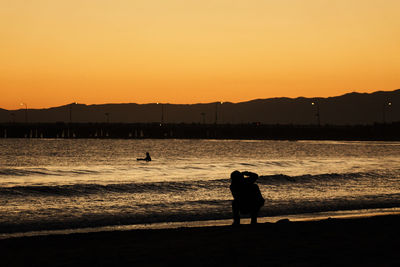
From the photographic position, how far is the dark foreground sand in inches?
386

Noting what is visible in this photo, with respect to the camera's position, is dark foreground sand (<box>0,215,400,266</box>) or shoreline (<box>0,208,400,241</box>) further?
shoreline (<box>0,208,400,241</box>)

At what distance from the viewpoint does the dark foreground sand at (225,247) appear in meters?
9.80

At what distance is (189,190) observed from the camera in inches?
1286

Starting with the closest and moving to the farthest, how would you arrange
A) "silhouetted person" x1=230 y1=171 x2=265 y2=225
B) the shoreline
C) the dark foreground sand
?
1. the dark foreground sand
2. "silhouetted person" x1=230 y1=171 x2=265 y2=225
3. the shoreline

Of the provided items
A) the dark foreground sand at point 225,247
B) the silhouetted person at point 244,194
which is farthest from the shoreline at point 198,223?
the dark foreground sand at point 225,247

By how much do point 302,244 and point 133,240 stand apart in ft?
12.3

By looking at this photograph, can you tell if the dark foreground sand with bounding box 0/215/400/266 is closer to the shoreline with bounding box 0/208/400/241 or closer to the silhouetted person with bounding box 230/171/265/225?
the silhouetted person with bounding box 230/171/265/225

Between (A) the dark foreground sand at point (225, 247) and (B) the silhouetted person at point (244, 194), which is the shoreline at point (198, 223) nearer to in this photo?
(B) the silhouetted person at point (244, 194)

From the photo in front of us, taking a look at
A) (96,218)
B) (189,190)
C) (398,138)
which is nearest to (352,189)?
(189,190)

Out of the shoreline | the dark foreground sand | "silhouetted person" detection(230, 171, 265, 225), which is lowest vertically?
the shoreline

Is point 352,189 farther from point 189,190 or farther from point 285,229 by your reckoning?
point 285,229

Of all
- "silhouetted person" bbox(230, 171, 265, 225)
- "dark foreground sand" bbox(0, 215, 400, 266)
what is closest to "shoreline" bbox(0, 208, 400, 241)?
"silhouetted person" bbox(230, 171, 265, 225)

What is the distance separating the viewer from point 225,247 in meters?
11.1

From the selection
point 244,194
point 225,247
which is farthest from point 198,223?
point 225,247
